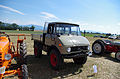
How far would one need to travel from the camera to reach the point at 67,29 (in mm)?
4949

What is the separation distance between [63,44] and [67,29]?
4.59ft

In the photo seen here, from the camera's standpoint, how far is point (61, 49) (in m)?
3.88

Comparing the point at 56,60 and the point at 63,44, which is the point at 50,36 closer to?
the point at 63,44

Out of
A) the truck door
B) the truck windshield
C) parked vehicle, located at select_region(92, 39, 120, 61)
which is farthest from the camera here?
parked vehicle, located at select_region(92, 39, 120, 61)

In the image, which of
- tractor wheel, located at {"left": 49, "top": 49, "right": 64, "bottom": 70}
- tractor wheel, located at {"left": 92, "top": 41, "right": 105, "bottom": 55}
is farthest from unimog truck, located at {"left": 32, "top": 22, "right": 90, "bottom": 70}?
tractor wheel, located at {"left": 92, "top": 41, "right": 105, "bottom": 55}

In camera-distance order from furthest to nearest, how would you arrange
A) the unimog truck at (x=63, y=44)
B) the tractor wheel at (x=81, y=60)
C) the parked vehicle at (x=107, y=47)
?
the parked vehicle at (x=107, y=47) < the tractor wheel at (x=81, y=60) < the unimog truck at (x=63, y=44)

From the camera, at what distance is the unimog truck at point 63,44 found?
3918 mm

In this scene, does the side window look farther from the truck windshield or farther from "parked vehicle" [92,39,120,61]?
"parked vehicle" [92,39,120,61]

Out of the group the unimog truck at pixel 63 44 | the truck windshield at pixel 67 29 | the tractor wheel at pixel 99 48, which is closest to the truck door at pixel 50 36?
the unimog truck at pixel 63 44

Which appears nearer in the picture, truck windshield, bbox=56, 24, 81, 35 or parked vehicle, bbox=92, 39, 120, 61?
truck windshield, bbox=56, 24, 81, 35

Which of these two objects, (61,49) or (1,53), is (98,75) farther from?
(1,53)

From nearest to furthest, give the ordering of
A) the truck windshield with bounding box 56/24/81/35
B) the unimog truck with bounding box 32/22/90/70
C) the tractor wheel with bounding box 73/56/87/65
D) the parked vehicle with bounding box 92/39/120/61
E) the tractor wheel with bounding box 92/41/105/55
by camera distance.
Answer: the unimog truck with bounding box 32/22/90/70 → the truck windshield with bounding box 56/24/81/35 → the tractor wheel with bounding box 73/56/87/65 → the parked vehicle with bounding box 92/39/120/61 → the tractor wheel with bounding box 92/41/105/55

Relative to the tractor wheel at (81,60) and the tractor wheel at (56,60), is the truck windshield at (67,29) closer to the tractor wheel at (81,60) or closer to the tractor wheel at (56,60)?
the tractor wheel at (56,60)

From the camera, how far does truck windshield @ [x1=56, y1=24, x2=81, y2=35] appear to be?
4.73 m
